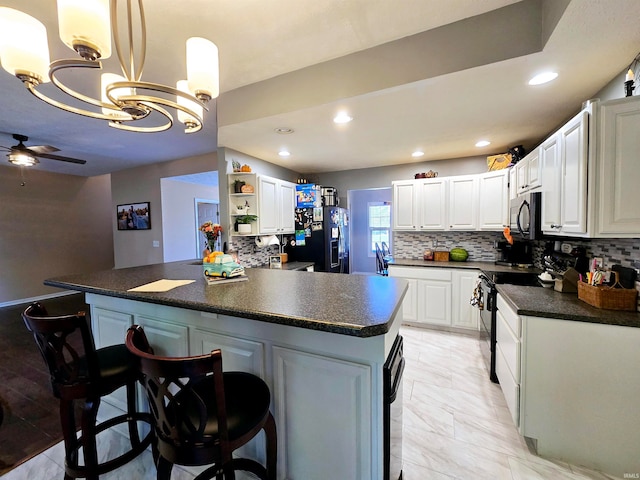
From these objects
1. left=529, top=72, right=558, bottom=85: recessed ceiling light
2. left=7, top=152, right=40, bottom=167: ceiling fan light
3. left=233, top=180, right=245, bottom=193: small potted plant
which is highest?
left=529, top=72, right=558, bottom=85: recessed ceiling light

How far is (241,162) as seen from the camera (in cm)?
346

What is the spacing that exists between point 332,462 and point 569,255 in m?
2.63

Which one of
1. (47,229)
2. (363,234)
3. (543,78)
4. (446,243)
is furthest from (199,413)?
(47,229)

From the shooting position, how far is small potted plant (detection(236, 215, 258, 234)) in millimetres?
3297

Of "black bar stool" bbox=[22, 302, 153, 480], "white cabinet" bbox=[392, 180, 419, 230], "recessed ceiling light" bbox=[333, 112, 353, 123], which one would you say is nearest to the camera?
"black bar stool" bbox=[22, 302, 153, 480]

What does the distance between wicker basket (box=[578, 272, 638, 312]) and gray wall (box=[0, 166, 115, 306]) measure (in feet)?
24.3

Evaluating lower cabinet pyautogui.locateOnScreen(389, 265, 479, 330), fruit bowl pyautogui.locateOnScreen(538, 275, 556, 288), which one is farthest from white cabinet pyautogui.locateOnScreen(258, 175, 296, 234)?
fruit bowl pyautogui.locateOnScreen(538, 275, 556, 288)

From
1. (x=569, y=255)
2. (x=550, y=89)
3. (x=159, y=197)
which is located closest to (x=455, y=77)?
(x=550, y=89)

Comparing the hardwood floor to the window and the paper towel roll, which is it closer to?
the paper towel roll

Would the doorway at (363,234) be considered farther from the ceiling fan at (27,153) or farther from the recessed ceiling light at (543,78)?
the ceiling fan at (27,153)

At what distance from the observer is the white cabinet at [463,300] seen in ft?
10.7

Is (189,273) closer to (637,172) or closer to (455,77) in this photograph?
(455,77)

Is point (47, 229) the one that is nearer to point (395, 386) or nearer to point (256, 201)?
point (256, 201)

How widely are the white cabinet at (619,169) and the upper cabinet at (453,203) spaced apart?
6.18ft
